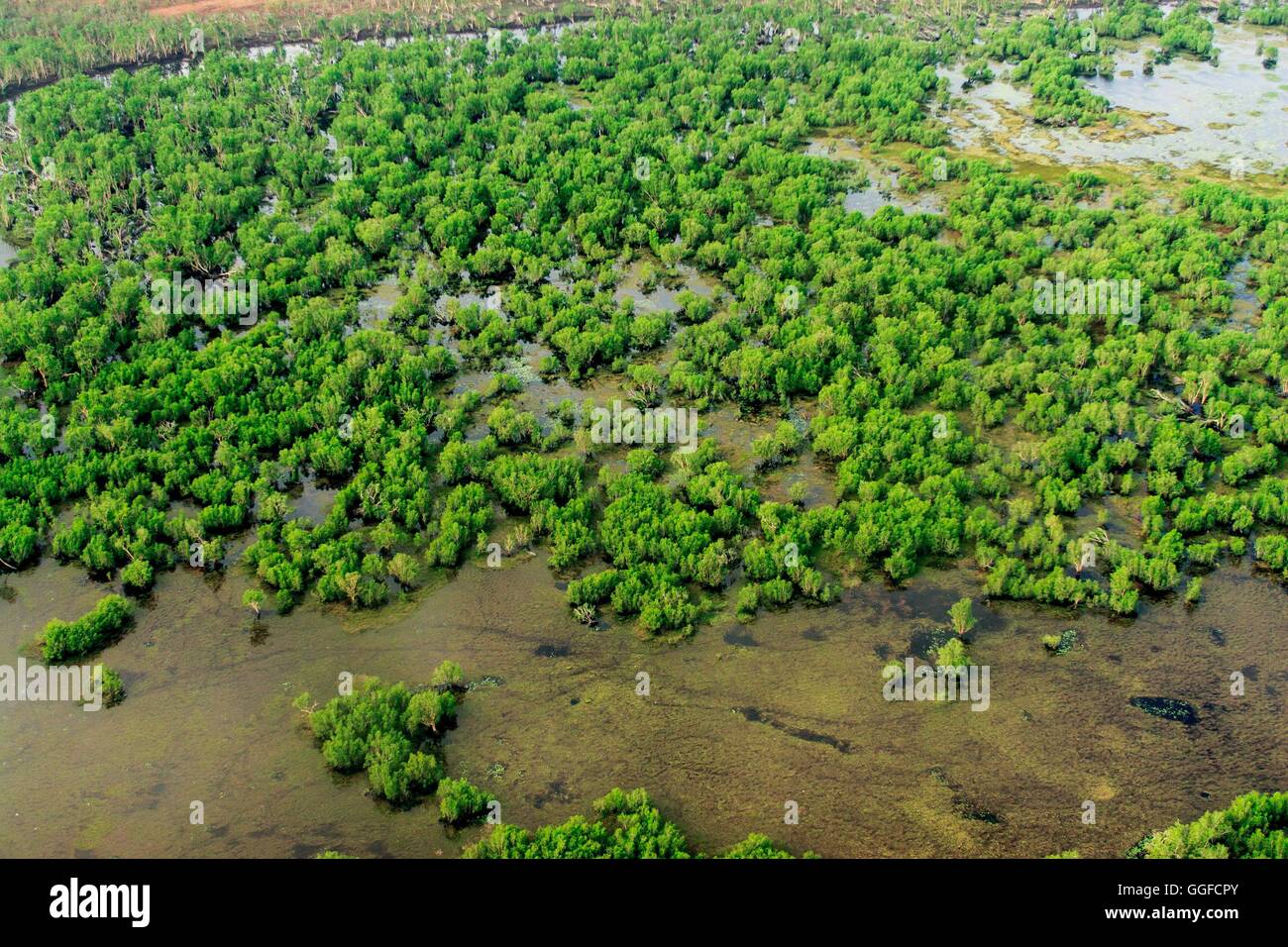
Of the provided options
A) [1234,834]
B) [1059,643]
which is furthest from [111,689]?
[1234,834]

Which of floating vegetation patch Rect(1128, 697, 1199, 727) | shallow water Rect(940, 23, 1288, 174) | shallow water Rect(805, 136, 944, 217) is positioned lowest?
floating vegetation patch Rect(1128, 697, 1199, 727)

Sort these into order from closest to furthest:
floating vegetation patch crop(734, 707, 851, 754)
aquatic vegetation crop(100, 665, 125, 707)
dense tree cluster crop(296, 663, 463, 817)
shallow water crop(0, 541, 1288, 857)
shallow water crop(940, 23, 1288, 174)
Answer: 1. shallow water crop(0, 541, 1288, 857)
2. dense tree cluster crop(296, 663, 463, 817)
3. floating vegetation patch crop(734, 707, 851, 754)
4. aquatic vegetation crop(100, 665, 125, 707)
5. shallow water crop(940, 23, 1288, 174)

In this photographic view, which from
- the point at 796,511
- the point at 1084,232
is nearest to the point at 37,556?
the point at 796,511

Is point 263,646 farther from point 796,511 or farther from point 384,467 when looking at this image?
point 796,511

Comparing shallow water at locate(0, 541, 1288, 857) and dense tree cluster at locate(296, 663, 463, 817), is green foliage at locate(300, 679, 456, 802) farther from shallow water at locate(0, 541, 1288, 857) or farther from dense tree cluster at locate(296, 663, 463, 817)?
shallow water at locate(0, 541, 1288, 857)

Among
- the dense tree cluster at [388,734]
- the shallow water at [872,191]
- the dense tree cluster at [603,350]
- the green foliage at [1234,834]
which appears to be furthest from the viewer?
the shallow water at [872,191]

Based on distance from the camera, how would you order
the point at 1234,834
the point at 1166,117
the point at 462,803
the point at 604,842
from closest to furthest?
the point at 1234,834 < the point at 604,842 < the point at 462,803 < the point at 1166,117

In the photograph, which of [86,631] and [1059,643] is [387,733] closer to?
[86,631]

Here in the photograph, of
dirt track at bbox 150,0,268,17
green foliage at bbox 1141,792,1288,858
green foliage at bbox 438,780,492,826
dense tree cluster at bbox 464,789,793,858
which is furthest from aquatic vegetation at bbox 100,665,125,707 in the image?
dirt track at bbox 150,0,268,17

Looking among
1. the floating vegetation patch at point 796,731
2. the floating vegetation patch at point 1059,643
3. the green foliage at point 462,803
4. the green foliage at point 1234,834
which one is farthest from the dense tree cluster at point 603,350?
the green foliage at point 1234,834

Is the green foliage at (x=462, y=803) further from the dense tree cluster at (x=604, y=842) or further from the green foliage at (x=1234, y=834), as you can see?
the green foliage at (x=1234, y=834)
